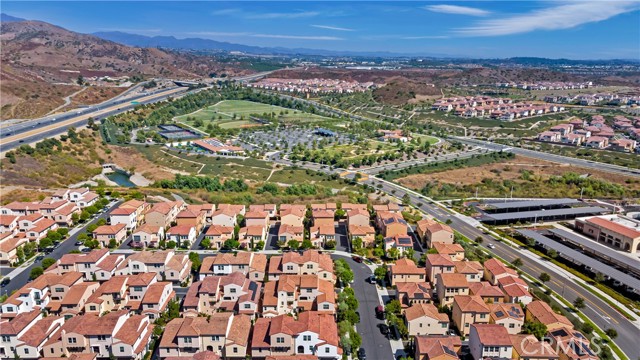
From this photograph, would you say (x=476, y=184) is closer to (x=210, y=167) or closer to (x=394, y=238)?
(x=394, y=238)

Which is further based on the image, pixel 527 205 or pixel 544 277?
pixel 527 205

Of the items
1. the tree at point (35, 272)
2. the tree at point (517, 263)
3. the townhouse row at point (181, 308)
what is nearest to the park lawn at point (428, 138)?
the tree at point (517, 263)

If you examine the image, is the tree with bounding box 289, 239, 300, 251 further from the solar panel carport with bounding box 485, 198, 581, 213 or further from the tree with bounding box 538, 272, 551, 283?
the solar panel carport with bounding box 485, 198, 581, 213

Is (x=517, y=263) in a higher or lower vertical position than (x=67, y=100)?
lower

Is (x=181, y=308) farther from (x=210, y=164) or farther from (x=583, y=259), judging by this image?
(x=210, y=164)

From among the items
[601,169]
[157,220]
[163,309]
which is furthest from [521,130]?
[163,309]

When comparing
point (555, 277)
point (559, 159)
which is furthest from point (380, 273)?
point (559, 159)

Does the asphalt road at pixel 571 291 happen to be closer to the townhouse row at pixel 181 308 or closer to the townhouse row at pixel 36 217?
the townhouse row at pixel 181 308
